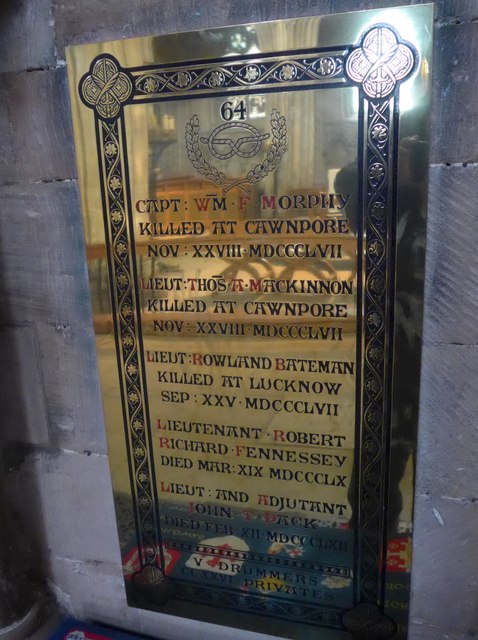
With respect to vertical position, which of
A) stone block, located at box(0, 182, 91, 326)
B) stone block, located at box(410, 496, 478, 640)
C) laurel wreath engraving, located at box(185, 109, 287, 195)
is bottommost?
stone block, located at box(410, 496, 478, 640)

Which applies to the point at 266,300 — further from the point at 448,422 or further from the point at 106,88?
the point at 106,88

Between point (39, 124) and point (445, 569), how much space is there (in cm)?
211

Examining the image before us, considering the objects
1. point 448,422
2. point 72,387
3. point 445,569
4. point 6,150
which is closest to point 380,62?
point 448,422

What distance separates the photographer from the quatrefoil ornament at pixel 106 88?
1666 millimetres

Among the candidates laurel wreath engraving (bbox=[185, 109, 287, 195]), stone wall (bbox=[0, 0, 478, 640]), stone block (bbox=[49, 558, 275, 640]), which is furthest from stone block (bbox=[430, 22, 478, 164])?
stone block (bbox=[49, 558, 275, 640])

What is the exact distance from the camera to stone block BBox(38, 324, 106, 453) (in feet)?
Answer: 6.55

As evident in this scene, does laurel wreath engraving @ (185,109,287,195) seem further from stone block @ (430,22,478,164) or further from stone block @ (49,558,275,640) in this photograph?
stone block @ (49,558,275,640)

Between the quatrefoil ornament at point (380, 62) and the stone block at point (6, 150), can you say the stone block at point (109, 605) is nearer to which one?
the stone block at point (6, 150)

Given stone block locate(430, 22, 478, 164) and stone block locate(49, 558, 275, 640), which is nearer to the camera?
stone block locate(430, 22, 478, 164)

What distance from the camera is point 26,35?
1.74 metres

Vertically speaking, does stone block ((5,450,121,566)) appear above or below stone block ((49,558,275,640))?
above

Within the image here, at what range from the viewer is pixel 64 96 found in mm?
1761

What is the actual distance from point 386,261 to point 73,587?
1.96 meters

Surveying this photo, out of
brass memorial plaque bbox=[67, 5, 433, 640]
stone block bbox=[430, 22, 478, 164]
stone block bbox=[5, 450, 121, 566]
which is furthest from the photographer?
stone block bbox=[5, 450, 121, 566]
